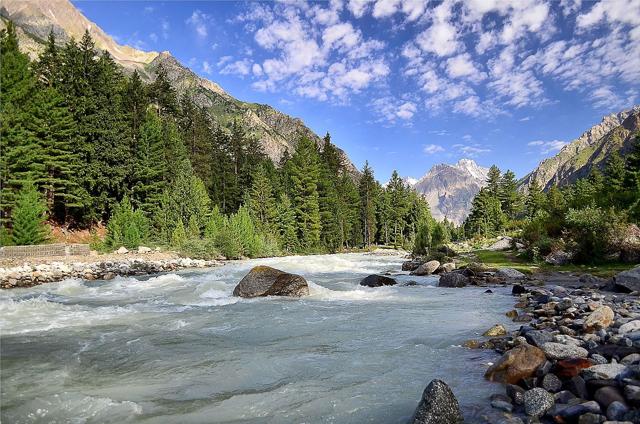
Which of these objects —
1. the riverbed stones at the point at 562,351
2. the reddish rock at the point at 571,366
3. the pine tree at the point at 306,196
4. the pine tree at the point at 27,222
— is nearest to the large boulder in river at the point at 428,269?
the riverbed stones at the point at 562,351

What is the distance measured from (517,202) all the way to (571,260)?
84.1 m

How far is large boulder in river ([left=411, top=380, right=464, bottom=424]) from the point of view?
469cm

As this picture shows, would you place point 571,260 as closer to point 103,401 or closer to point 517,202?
point 103,401

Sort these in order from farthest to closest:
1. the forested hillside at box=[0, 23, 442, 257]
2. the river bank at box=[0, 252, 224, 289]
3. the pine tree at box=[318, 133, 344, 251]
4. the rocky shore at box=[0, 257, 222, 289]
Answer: the pine tree at box=[318, 133, 344, 251] → the forested hillside at box=[0, 23, 442, 257] → the river bank at box=[0, 252, 224, 289] → the rocky shore at box=[0, 257, 222, 289]

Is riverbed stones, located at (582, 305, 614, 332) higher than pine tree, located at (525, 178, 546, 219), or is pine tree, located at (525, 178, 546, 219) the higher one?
pine tree, located at (525, 178, 546, 219)

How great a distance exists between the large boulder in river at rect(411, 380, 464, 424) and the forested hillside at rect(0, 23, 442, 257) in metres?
31.0

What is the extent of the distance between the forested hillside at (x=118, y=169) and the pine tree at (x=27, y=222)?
0.27 feet

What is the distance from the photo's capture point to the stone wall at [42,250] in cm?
2395

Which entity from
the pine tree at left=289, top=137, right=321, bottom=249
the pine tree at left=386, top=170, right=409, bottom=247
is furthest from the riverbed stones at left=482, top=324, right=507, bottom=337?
the pine tree at left=386, top=170, right=409, bottom=247

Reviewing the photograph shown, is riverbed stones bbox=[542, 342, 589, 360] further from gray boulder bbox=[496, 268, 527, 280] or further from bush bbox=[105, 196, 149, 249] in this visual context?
bush bbox=[105, 196, 149, 249]

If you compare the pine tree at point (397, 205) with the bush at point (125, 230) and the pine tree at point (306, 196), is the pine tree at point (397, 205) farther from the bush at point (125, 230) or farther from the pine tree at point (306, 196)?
the bush at point (125, 230)

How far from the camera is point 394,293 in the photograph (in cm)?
1586

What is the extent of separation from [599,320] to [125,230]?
35.0m

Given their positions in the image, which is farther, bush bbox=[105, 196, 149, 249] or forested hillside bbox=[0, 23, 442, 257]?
bush bbox=[105, 196, 149, 249]
